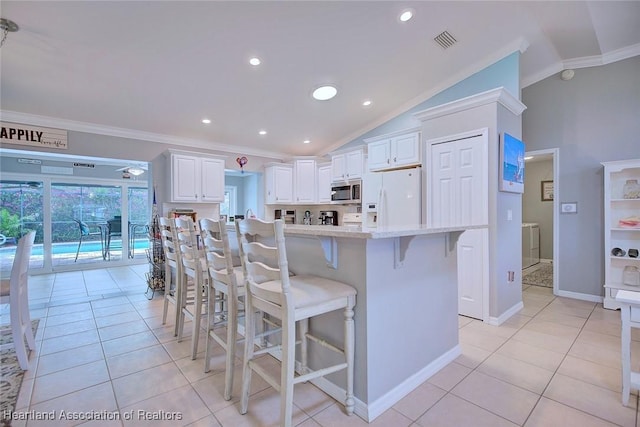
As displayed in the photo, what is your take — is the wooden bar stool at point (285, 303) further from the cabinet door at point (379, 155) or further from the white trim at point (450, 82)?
the white trim at point (450, 82)

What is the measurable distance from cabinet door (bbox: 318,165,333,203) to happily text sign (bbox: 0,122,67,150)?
3866mm

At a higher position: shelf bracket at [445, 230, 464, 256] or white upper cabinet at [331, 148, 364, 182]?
white upper cabinet at [331, 148, 364, 182]

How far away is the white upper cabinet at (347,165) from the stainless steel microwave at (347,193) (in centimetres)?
11

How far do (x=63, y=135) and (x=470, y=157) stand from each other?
5061 millimetres

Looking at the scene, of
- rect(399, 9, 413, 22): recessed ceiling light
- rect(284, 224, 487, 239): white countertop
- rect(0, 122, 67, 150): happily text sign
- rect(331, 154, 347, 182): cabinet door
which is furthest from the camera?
rect(331, 154, 347, 182): cabinet door

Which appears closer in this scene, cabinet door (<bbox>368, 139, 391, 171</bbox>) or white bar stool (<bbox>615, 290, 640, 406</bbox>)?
white bar stool (<bbox>615, 290, 640, 406</bbox>)

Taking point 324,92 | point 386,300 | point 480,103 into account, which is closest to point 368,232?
point 386,300

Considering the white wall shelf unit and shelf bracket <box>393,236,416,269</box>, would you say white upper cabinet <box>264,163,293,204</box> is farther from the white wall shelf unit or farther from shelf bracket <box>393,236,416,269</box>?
the white wall shelf unit

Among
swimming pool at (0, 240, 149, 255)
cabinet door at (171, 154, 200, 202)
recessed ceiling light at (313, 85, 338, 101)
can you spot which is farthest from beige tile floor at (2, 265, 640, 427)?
recessed ceiling light at (313, 85, 338, 101)

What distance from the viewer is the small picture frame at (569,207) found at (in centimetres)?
392

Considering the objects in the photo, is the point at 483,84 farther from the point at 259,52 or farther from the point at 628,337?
the point at 628,337

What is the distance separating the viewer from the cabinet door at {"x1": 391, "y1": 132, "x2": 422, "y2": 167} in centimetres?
382

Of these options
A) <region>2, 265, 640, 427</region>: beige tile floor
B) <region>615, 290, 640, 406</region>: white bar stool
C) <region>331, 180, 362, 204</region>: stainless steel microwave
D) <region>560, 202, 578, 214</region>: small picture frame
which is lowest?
<region>2, 265, 640, 427</region>: beige tile floor

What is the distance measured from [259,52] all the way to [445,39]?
2.05m
